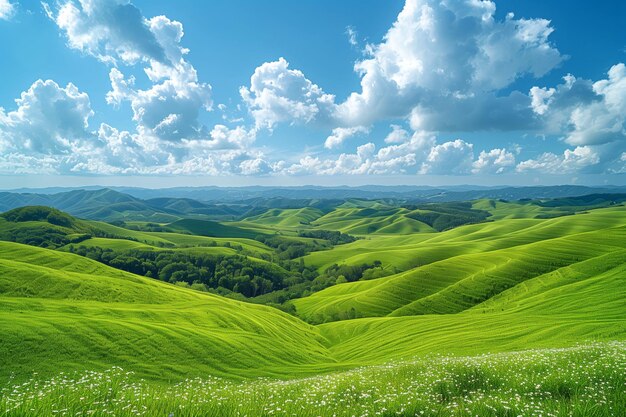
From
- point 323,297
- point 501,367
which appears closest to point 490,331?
point 501,367

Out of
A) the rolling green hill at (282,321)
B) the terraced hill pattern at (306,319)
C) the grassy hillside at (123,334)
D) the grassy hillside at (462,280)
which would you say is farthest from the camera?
the grassy hillside at (462,280)

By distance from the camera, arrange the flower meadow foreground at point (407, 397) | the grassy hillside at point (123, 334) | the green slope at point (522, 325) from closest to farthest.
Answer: the flower meadow foreground at point (407, 397) < the grassy hillside at point (123, 334) < the green slope at point (522, 325)

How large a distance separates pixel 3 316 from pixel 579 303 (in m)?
90.7

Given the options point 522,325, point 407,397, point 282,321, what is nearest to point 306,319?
point 282,321

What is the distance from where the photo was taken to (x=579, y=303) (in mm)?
58438

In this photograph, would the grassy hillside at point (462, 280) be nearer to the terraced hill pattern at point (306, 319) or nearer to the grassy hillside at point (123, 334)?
the terraced hill pattern at point (306, 319)

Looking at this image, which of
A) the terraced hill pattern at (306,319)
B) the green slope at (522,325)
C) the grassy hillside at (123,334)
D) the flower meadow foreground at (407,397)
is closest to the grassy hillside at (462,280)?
the terraced hill pattern at (306,319)

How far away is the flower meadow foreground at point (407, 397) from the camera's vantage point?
738 centimetres

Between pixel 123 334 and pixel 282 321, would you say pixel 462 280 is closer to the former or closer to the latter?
pixel 282 321

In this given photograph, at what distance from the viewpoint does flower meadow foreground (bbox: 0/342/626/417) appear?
24.2ft

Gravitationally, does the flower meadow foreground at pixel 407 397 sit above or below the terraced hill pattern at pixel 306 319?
above

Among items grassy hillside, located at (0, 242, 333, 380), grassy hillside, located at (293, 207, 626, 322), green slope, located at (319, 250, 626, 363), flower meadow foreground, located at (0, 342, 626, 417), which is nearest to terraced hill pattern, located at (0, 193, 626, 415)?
grassy hillside, located at (0, 242, 333, 380)

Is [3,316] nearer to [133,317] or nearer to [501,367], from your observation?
[133,317]

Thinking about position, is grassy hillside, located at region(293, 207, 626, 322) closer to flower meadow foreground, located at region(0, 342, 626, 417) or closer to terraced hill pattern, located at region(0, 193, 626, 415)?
terraced hill pattern, located at region(0, 193, 626, 415)
